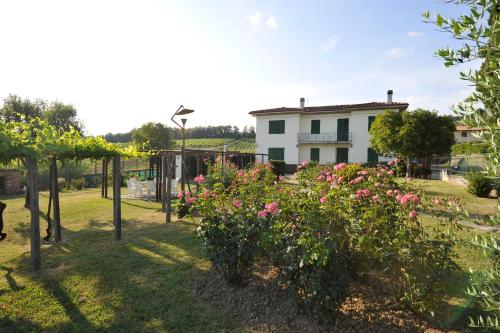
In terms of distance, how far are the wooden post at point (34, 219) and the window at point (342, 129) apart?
2356 centimetres

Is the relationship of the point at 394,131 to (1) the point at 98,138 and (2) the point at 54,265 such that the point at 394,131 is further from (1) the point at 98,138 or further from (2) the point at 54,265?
(2) the point at 54,265

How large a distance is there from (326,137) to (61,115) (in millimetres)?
27781

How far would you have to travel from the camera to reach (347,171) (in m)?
11.8

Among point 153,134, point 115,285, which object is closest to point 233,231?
point 115,285

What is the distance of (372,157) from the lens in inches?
973

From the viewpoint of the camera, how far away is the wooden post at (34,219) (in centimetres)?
522

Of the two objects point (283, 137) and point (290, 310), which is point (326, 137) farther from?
point (290, 310)

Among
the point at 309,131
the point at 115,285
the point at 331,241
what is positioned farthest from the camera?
the point at 309,131

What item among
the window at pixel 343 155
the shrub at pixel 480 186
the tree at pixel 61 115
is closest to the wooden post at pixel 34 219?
the shrub at pixel 480 186

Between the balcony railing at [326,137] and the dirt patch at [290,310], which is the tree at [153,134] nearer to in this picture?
the balcony railing at [326,137]

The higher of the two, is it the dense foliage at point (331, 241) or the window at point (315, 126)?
the window at point (315, 126)

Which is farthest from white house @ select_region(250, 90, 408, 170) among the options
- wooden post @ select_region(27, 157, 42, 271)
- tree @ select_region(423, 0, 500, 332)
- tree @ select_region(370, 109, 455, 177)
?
tree @ select_region(423, 0, 500, 332)

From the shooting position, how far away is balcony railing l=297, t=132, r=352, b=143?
25453 millimetres

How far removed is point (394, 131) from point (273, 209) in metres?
16.2
